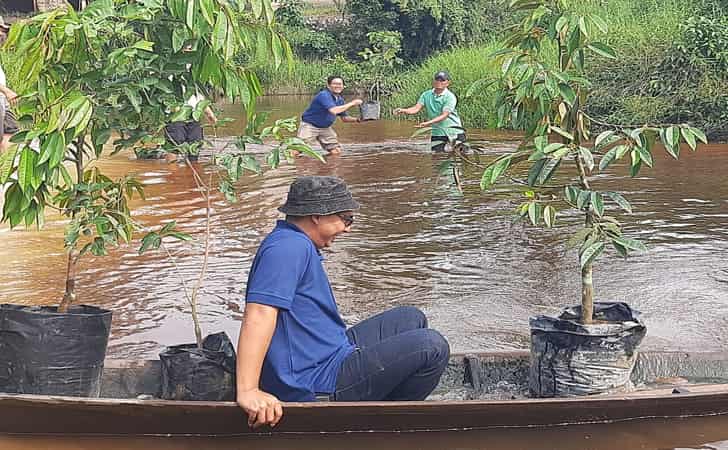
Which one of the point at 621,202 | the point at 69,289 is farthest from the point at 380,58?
the point at 69,289

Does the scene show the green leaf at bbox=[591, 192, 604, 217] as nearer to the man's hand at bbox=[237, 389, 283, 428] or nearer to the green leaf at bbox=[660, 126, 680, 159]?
the green leaf at bbox=[660, 126, 680, 159]

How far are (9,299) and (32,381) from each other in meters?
2.59

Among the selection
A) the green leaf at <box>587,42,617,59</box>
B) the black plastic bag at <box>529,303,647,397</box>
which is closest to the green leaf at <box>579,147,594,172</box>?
the green leaf at <box>587,42,617,59</box>

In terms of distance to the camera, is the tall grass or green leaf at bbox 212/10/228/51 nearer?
green leaf at bbox 212/10/228/51

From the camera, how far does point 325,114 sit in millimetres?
13578

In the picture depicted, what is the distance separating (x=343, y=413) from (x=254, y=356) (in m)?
0.49

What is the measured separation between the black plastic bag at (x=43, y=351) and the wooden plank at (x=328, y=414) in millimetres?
220

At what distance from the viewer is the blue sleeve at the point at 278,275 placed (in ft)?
12.2

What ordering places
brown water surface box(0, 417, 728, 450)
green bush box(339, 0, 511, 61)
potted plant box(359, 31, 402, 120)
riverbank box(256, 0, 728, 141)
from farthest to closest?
green bush box(339, 0, 511, 61), potted plant box(359, 31, 402, 120), riverbank box(256, 0, 728, 141), brown water surface box(0, 417, 728, 450)

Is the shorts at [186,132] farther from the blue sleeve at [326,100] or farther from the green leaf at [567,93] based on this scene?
the green leaf at [567,93]

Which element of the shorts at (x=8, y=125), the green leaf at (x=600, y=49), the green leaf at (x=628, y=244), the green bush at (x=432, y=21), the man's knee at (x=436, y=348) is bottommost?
the man's knee at (x=436, y=348)

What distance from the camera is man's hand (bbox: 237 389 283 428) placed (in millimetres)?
3736

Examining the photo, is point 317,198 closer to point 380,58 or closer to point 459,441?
point 459,441

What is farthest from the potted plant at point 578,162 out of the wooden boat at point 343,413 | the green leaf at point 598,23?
the wooden boat at point 343,413
